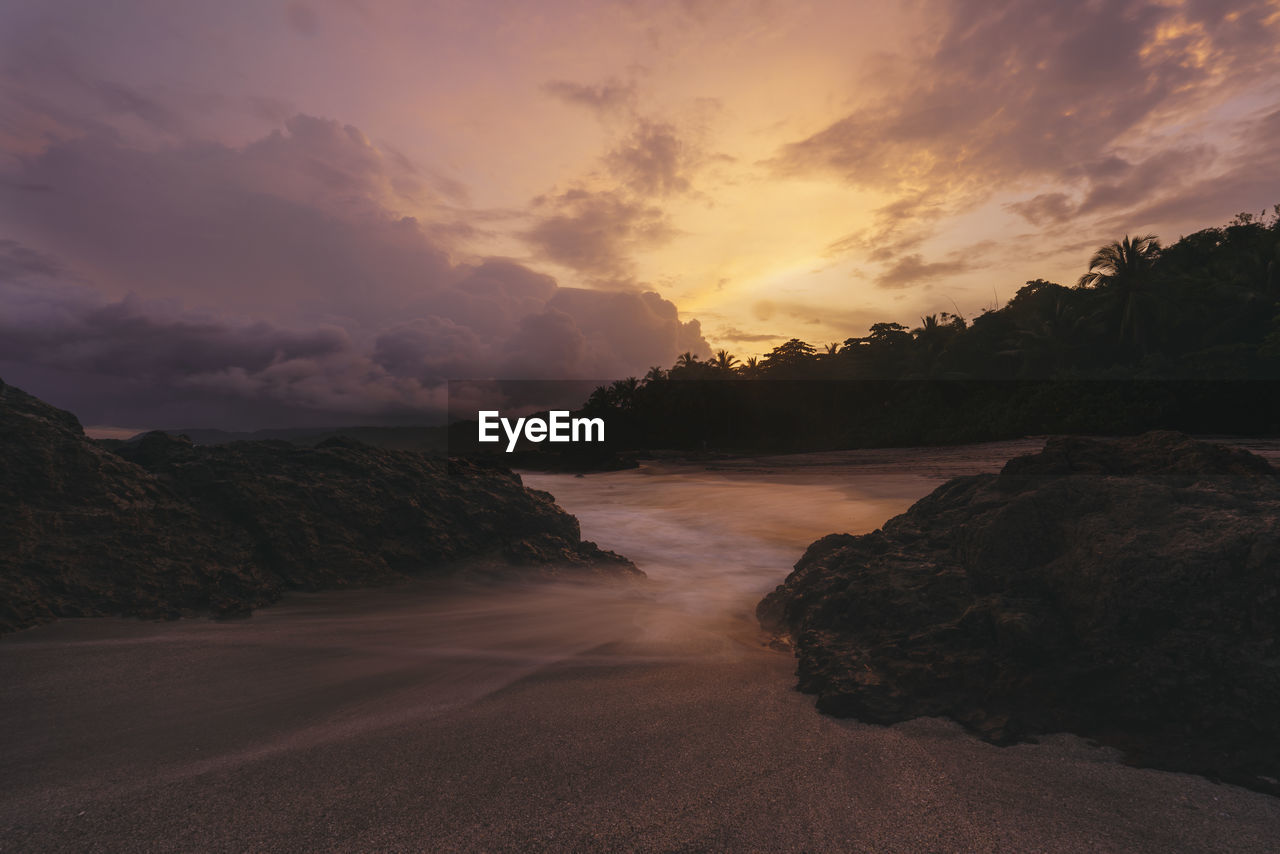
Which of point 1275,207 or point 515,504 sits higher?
point 1275,207

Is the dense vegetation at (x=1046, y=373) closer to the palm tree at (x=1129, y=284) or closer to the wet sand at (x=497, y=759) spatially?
the palm tree at (x=1129, y=284)

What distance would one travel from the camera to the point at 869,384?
48938 millimetres

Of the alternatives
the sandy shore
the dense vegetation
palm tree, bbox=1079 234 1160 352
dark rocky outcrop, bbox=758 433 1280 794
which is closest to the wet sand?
the sandy shore

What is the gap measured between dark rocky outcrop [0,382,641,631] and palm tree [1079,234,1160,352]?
39.9 metres

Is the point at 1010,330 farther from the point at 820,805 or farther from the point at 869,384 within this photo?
the point at 820,805

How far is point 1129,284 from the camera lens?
33562mm

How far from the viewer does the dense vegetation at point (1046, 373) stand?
26.4 m

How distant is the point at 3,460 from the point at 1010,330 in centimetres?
5291

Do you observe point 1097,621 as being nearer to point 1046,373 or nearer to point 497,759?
point 497,759

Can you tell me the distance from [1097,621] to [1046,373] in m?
43.2

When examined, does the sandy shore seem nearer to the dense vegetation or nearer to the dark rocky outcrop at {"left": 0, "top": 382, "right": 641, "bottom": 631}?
the dark rocky outcrop at {"left": 0, "top": 382, "right": 641, "bottom": 631}

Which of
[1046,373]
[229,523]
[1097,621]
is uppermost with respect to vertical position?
[1046,373]

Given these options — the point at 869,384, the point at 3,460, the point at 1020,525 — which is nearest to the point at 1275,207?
the point at 869,384
